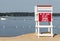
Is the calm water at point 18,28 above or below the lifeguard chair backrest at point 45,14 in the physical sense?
below

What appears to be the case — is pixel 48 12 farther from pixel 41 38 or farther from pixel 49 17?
pixel 41 38

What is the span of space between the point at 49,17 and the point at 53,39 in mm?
1711

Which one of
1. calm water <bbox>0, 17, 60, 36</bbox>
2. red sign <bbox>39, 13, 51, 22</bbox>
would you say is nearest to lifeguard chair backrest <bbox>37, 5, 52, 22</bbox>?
red sign <bbox>39, 13, 51, 22</bbox>

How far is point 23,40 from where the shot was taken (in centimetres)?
2356

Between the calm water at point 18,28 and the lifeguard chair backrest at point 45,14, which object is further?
the calm water at point 18,28

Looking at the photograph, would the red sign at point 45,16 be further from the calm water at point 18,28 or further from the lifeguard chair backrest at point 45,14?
the calm water at point 18,28

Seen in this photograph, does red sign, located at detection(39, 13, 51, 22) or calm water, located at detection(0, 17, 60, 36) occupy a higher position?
red sign, located at detection(39, 13, 51, 22)

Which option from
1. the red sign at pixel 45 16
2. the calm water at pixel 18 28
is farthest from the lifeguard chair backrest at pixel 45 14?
the calm water at pixel 18 28

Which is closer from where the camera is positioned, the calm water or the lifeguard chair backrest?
the lifeguard chair backrest

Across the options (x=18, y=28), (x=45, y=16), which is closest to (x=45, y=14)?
(x=45, y=16)

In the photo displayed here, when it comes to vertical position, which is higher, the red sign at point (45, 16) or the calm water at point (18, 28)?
the red sign at point (45, 16)

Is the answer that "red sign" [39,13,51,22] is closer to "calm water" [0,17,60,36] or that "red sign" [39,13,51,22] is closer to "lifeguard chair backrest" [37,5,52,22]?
"lifeguard chair backrest" [37,5,52,22]

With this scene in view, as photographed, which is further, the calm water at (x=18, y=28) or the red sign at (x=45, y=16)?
the calm water at (x=18, y=28)

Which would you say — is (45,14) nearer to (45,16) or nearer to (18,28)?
(45,16)
